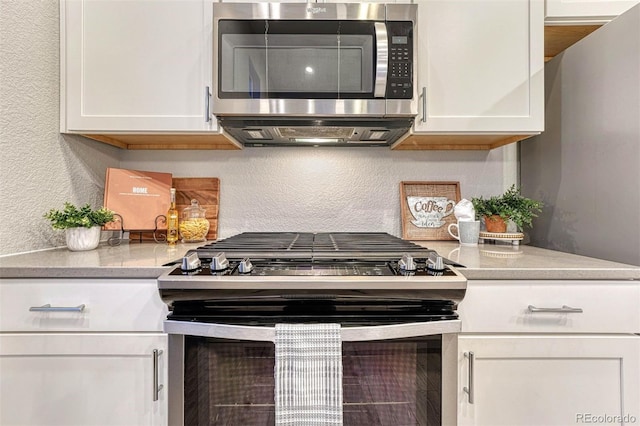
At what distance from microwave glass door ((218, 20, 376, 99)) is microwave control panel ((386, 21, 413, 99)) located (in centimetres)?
7

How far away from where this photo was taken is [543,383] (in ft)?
3.24

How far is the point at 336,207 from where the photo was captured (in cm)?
172

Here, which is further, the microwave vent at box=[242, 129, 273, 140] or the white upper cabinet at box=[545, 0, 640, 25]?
the microwave vent at box=[242, 129, 273, 140]

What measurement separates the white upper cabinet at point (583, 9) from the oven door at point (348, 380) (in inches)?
51.8

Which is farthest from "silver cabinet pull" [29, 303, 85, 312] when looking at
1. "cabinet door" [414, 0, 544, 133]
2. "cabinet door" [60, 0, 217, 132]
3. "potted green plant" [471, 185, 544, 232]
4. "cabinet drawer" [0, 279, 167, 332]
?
"potted green plant" [471, 185, 544, 232]

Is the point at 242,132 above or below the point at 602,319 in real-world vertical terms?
above

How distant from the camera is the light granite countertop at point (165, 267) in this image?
0.98 meters

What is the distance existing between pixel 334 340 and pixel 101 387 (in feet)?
2.25

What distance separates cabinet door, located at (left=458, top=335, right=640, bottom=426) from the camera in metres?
0.98

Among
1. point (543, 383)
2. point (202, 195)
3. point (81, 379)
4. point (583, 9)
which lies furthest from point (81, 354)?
point (583, 9)

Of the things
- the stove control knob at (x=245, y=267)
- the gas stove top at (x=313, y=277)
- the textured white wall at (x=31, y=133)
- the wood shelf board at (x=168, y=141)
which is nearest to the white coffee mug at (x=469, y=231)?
the gas stove top at (x=313, y=277)

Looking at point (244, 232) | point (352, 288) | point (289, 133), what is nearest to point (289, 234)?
point (244, 232)

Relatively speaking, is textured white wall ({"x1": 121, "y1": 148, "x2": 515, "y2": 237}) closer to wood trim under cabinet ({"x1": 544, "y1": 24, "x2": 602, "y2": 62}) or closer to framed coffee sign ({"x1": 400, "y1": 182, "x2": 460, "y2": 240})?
framed coffee sign ({"x1": 400, "y1": 182, "x2": 460, "y2": 240})

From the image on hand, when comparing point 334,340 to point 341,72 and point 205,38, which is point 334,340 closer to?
point 341,72
